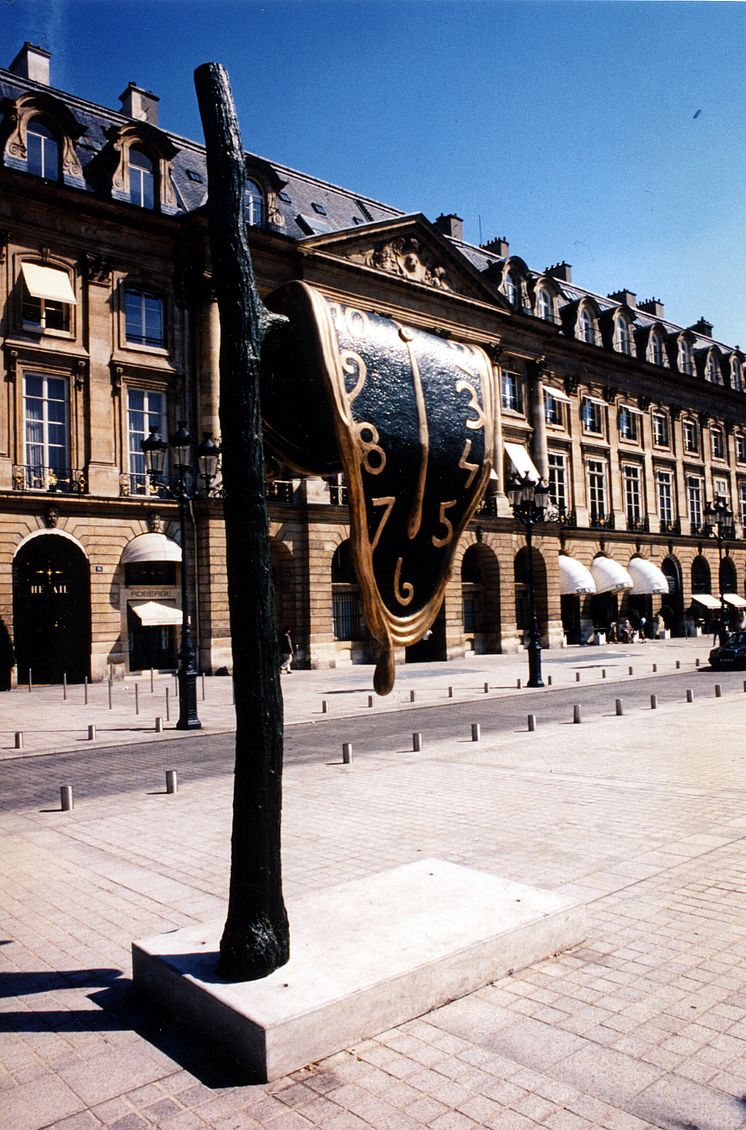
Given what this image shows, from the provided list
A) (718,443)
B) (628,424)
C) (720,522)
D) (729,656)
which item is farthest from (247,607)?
(718,443)

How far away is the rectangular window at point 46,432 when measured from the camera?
30312 mm

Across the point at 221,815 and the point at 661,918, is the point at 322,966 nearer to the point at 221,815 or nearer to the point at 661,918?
the point at 661,918

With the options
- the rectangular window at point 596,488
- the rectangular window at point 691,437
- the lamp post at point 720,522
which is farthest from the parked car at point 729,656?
the rectangular window at point 691,437

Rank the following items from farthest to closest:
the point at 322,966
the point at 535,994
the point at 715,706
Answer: the point at 715,706 < the point at 535,994 < the point at 322,966

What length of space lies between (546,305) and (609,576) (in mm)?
15866

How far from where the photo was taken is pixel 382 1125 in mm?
3855

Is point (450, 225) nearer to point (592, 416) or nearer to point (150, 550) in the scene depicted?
point (592, 416)

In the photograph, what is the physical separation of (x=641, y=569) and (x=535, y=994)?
48856mm

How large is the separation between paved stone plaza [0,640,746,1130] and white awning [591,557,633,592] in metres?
33.8

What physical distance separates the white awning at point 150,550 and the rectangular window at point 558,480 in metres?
24.1

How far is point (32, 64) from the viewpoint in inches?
1313

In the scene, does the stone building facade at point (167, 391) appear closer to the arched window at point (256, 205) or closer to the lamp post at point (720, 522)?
the arched window at point (256, 205)

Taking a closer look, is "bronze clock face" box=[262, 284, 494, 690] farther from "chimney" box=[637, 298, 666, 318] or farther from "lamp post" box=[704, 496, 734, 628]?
"chimney" box=[637, 298, 666, 318]

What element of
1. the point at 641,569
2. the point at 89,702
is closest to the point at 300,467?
the point at 89,702
